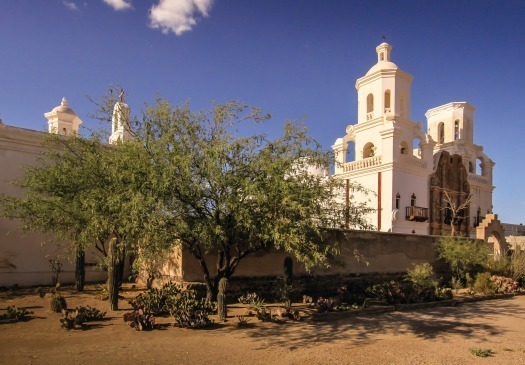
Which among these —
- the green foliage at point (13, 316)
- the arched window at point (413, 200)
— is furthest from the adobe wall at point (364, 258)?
the arched window at point (413, 200)

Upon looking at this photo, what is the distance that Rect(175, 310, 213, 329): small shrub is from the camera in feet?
32.6

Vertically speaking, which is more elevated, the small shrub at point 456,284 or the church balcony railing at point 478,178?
the church balcony railing at point 478,178

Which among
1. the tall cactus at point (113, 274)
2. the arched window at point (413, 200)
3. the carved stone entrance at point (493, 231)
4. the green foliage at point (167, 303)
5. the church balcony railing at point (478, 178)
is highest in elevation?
the church balcony railing at point (478, 178)

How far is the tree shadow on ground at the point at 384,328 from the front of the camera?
9438mm

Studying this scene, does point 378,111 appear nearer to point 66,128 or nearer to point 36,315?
point 66,128

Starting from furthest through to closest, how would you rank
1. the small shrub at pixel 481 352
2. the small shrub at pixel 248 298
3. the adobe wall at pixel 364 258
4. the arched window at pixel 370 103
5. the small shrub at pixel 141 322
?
the arched window at pixel 370 103 < the adobe wall at pixel 364 258 < the small shrub at pixel 248 298 < the small shrub at pixel 141 322 < the small shrub at pixel 481 352

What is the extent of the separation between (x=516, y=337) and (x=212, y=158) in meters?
8.35

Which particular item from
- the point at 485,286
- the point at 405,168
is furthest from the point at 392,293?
the point at 405,168

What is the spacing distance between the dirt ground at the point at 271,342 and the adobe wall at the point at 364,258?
7.32 ft

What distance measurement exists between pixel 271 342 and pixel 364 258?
9.07 metres

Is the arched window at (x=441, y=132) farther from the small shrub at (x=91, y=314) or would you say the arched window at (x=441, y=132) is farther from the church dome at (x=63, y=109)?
the small shrub at (x=91, y=314)

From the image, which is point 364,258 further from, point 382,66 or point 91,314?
point 382,66

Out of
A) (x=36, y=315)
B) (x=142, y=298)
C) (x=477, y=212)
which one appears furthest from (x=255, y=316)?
(x=477, y=212)

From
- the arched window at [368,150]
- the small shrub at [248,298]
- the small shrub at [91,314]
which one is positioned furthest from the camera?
the arched window at [368,150]
